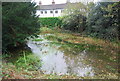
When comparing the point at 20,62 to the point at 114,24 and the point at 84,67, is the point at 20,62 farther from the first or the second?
the point at 114,24

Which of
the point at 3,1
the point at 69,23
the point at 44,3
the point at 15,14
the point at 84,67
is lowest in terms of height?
the point at 84,67

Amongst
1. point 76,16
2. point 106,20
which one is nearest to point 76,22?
point 76,16

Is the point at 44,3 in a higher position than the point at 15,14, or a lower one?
higher

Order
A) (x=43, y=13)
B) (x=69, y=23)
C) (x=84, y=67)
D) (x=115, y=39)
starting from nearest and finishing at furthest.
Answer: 1. (x=84, y=67)
2. (x=115, y=39)
3. (x=69, y=23)
4. (x=43, y=13)

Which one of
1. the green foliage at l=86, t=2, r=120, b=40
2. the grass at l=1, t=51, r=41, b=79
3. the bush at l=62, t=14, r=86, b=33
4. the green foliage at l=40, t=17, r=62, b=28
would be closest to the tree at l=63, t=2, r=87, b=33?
the bush at l=62, t=14, r=86, b=33

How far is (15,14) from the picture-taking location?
231 inches

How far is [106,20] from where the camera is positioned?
10469 millimetres

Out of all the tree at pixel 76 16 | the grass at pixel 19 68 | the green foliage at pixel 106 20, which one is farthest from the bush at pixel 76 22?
the grass at pixel 19 68

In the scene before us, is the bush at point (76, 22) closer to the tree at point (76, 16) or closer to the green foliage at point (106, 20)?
the tree at point (76, 16)

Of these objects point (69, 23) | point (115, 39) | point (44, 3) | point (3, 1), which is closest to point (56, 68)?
point (3, 1)

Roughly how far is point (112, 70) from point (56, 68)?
2.44m

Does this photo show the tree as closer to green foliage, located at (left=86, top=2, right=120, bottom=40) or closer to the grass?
green foliage, located at (left=86, top=2, right=120, bottom=40)

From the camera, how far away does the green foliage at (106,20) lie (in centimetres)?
967

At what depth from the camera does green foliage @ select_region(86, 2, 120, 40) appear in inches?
381
